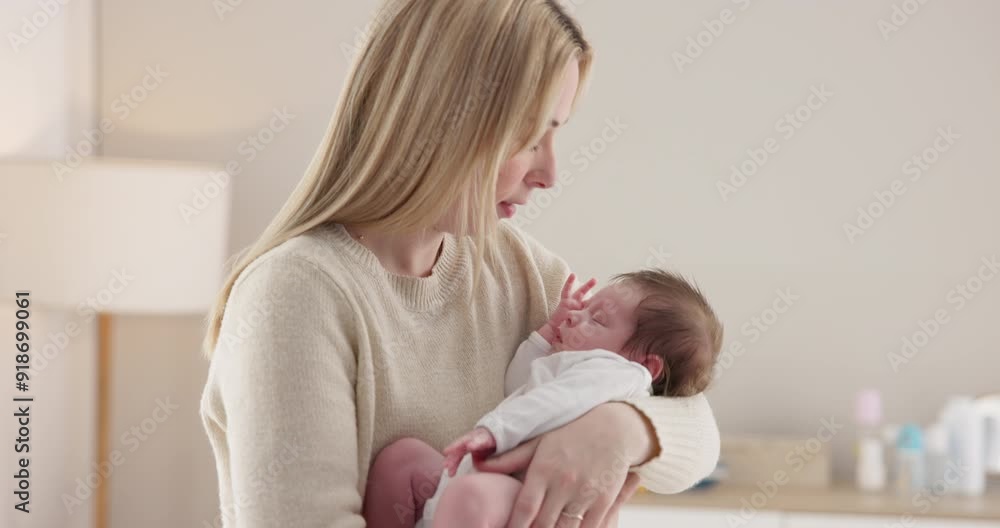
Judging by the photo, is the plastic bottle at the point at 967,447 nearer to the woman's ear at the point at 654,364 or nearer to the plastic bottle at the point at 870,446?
the plastic bottle at the point at 870,446

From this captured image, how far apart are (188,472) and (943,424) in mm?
2078

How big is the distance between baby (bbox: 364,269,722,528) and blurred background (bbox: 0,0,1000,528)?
163 cm

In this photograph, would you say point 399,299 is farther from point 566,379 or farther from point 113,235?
point 113,235

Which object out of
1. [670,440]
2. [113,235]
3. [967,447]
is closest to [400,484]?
[670,440]

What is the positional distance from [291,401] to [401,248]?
274mm

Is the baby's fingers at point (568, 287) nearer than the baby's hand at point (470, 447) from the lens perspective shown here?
No

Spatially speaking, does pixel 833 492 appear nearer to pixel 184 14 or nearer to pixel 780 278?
pixel 780 278

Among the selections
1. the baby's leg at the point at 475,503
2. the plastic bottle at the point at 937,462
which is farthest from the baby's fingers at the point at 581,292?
the plastic bottle at the point at 937,462

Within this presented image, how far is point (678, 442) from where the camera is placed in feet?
4.27

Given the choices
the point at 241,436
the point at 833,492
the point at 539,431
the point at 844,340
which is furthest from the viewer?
the point at 844,340

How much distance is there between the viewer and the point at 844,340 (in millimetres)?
3146

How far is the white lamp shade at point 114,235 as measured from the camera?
248 cm

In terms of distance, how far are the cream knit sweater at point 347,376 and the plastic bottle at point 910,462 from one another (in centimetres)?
170

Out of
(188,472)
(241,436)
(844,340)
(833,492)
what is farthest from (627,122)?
(241,436)
